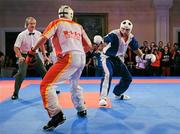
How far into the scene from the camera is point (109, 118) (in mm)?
4621

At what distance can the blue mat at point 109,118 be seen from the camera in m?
3.95

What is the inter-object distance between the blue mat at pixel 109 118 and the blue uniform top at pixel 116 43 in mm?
891

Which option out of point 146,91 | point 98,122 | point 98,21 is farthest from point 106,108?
point 98,21

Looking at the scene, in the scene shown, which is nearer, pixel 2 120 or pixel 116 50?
pixel 2 120

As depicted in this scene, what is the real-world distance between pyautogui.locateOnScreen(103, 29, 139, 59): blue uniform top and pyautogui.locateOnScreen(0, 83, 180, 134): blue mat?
35.1 inches

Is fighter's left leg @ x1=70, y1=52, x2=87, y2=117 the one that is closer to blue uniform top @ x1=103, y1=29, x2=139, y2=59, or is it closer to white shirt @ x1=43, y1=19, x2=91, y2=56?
white shirt @ x1=43, y1=19, x2=91, y2=56

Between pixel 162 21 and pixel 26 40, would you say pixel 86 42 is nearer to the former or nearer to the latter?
pixel 26 40

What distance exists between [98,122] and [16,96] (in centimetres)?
262

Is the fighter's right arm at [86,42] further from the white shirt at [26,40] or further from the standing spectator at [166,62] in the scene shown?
the standing spectator at [166,62]

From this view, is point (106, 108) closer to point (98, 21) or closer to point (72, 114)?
point (72, 114)

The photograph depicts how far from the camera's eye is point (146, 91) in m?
7.55

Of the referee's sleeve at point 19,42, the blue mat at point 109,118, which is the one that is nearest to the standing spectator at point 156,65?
the blue mat at point 109,118

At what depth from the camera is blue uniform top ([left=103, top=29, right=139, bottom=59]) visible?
19.2ft

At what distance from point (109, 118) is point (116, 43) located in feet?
5.59
